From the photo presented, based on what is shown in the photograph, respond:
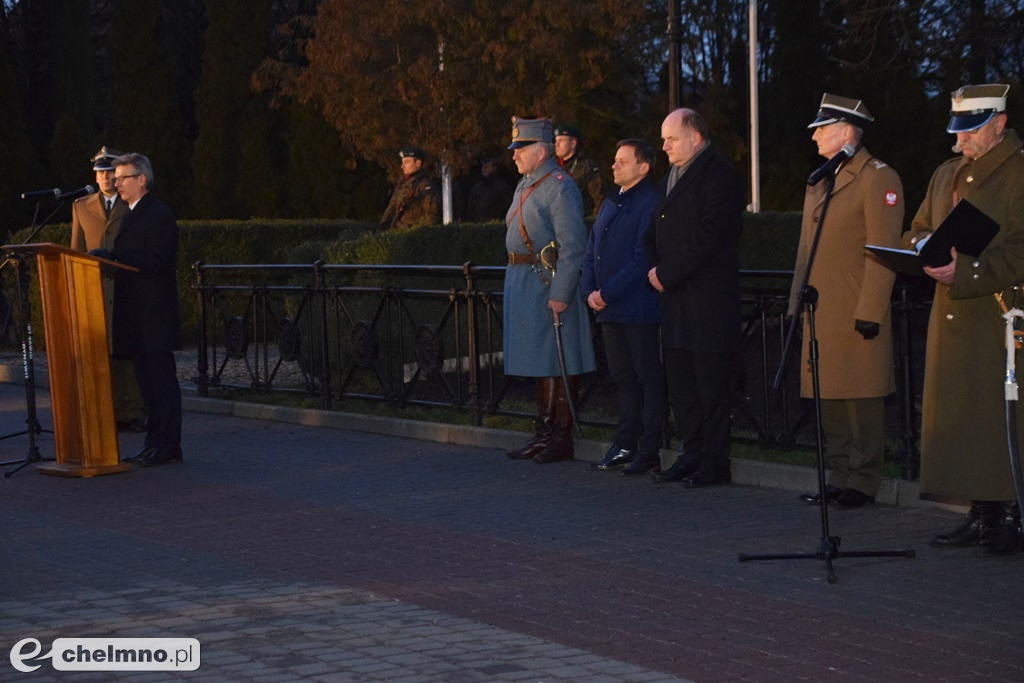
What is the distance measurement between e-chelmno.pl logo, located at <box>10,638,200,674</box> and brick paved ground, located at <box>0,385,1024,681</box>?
7 cm

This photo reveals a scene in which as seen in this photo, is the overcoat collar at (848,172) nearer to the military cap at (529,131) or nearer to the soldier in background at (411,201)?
the military cap at (529,131)

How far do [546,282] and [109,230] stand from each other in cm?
376

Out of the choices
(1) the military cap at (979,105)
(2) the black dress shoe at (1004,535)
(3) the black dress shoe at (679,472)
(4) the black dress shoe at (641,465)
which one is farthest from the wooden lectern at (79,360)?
(2) the black dress shoe at (1004,535)

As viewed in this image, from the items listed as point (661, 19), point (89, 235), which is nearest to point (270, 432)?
point (89, 235)

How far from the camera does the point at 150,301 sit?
11266 millimetres

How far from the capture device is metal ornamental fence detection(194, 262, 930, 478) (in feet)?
37.7

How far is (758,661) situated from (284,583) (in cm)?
237

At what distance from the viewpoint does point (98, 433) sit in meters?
10.9

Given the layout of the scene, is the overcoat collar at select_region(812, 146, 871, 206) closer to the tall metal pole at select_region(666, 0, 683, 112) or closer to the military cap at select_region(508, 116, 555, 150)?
the military cap at select_region(508, 116, 555, 150)

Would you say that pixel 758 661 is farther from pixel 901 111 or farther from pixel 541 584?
pixel 901 111

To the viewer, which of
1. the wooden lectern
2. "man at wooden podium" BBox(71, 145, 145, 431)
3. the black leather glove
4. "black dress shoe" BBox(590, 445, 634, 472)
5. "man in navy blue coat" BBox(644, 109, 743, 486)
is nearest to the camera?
the black leather glove

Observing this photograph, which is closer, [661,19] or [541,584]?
[541,584]

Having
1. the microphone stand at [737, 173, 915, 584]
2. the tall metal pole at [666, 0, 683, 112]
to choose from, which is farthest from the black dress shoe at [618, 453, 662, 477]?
the tall metal pole at [666, 0, 683, 112]

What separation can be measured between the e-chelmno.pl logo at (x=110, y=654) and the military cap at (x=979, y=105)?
394cm
